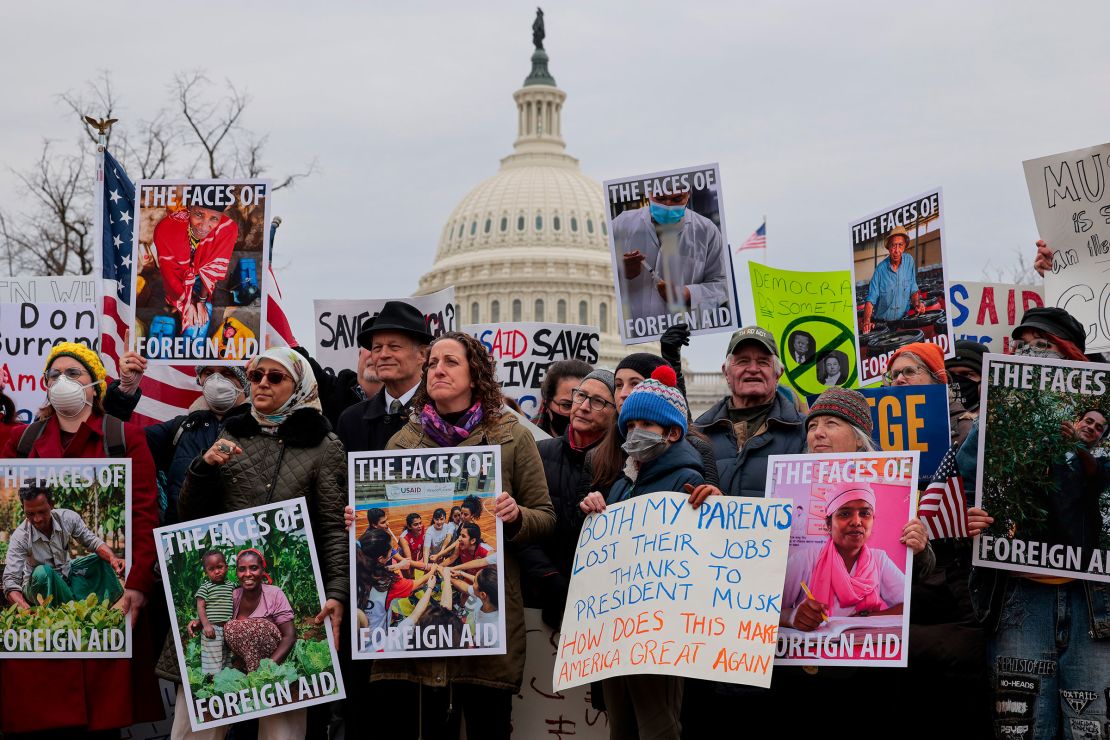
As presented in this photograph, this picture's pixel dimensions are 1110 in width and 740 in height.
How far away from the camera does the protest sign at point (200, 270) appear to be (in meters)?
7.51

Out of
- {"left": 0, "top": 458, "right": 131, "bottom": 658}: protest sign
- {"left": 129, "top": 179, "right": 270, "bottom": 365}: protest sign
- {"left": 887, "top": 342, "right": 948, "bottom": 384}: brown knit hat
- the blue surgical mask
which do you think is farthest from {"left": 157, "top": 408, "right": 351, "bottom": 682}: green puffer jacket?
the blue surgical mask

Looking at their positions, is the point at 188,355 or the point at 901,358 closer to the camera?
the point at 901,358

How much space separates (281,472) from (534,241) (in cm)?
10652

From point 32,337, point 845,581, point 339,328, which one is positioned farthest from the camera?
point 339,328

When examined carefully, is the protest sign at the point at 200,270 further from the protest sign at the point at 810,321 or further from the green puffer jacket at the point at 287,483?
the protest sign at the point at 810,321

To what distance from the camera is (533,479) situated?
5.97 meters

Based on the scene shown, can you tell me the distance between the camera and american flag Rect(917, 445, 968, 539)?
5.72 metres

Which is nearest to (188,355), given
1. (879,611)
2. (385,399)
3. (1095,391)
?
(385,399)

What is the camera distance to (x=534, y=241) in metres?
112

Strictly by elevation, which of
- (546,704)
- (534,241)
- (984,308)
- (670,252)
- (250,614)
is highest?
(534,241)

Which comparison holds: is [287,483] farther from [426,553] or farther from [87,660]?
[87,660]

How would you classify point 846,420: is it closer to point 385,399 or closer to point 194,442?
point 385,399

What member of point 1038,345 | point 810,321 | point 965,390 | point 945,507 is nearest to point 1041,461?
point 945,507

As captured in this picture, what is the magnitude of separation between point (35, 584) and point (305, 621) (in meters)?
1.33
